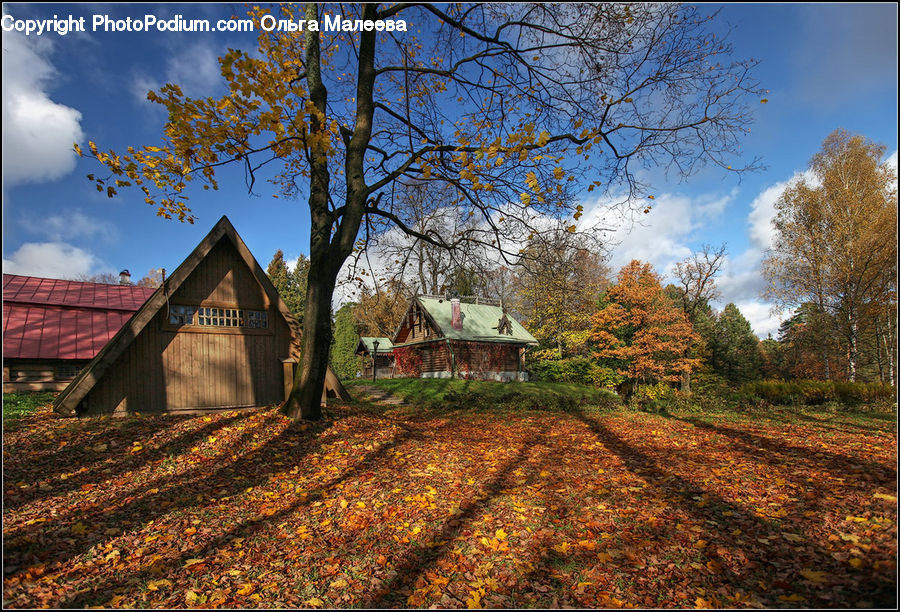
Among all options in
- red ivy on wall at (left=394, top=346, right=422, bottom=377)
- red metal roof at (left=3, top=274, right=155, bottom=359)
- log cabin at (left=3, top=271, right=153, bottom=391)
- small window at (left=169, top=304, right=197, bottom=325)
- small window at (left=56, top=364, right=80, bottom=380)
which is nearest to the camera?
small window at (left=169, top=304, right=197, bottom=325)

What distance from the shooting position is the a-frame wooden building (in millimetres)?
10336

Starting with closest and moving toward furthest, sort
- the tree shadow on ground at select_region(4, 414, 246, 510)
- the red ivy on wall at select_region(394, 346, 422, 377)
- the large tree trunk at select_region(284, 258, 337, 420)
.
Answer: the tree shadow on ground at select_region(4, 414, 246, 510) < the large tree trunk at select_region(284, 258, 337, 420) < the red ivy on wall at select_region(394, 346, 422, 377)

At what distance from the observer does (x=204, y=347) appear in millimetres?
11703

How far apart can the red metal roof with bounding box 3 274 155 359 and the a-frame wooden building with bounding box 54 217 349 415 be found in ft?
26.7

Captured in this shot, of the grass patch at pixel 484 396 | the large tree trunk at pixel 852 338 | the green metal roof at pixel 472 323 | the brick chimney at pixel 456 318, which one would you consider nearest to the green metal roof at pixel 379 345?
the green metal roof at pixel 472 323

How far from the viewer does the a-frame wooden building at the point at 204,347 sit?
1034cm

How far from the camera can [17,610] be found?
3.55 m

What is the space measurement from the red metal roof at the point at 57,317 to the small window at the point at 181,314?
27.3ft

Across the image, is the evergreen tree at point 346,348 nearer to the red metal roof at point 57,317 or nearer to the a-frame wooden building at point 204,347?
the red metal roof at point 57,317

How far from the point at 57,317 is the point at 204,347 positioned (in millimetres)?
9898

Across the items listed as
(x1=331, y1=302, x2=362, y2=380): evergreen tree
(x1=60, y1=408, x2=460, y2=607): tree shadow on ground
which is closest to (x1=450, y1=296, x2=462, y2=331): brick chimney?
(x1=331, y1=302, x2=362, y2=380): evergreen tree

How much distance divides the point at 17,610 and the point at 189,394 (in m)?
8.57

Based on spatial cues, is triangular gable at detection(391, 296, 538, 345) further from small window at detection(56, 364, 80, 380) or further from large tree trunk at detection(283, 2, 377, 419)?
large tree trunk at detection(283, 2, 377, 419)

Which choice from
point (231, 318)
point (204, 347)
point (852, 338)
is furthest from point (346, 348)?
point (852, 338)
